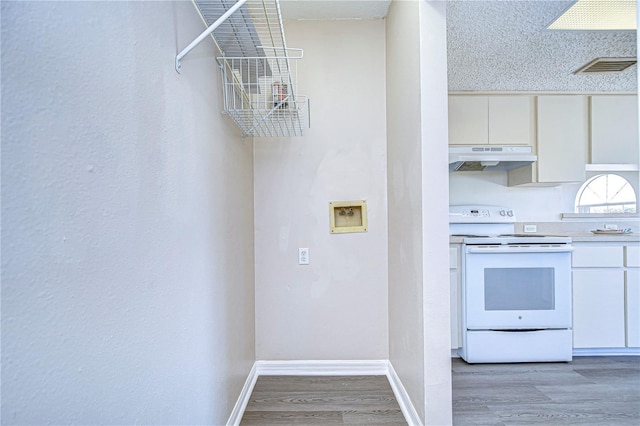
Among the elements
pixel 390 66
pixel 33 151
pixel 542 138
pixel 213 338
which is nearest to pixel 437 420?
pixel 213 338

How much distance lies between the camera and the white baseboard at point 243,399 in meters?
1.62

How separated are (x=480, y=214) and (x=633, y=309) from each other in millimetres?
1365

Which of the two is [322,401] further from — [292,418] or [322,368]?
[322,368]

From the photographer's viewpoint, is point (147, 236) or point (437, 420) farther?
point (437, 420)

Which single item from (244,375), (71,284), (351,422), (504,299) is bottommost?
(351,422)

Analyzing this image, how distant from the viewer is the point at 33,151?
1.65 ft

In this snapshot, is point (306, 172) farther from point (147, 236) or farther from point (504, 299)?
point (504, 299)

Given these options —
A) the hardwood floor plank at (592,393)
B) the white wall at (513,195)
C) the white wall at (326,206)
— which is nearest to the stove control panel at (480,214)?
the white wall at (513,195)

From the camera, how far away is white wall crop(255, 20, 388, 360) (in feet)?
7.36

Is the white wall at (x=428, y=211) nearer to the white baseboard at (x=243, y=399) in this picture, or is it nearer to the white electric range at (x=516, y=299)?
the white baseboard at (x=243, y=399)

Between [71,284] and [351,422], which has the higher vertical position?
[71,284]

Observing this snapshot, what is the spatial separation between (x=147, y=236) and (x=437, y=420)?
1483 mm

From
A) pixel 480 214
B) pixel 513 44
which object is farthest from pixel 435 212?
pixel 480 214

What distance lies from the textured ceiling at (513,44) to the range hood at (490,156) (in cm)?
64
